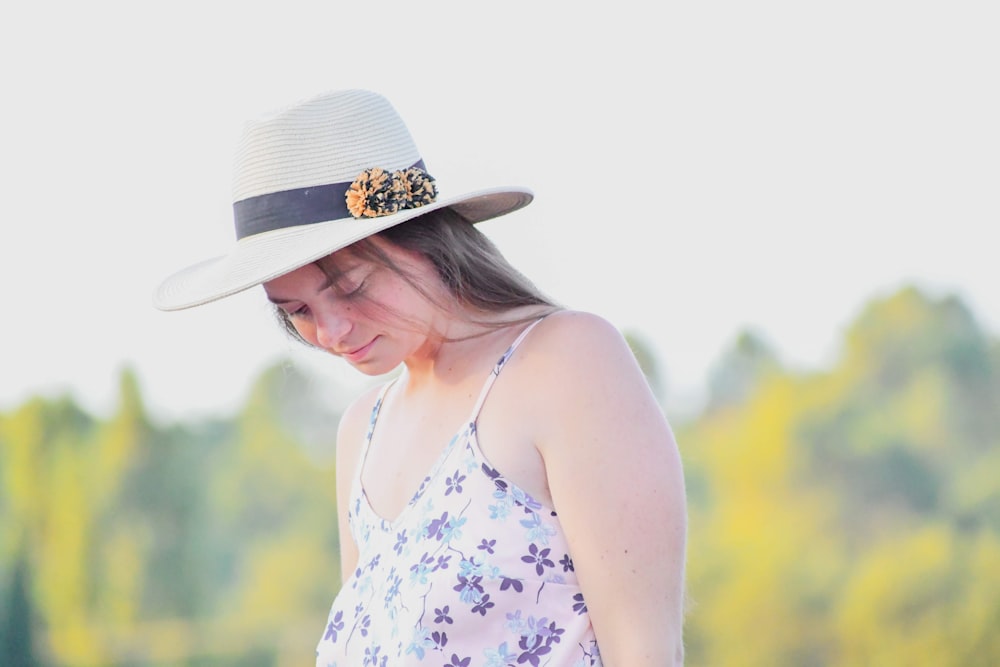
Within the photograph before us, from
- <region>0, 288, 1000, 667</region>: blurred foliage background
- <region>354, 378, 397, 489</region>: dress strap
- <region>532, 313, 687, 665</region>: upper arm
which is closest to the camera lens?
<region>532, 313, 687, 665</region>: upper arm

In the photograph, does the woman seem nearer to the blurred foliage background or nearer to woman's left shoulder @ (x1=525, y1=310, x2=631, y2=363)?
woman's left shoulder @ (x1=525, y1=310, x2=631, y2=363)

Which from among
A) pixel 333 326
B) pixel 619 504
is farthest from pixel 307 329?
pixel 619 504

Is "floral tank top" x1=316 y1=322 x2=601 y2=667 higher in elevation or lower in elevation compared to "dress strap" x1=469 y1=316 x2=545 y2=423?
lower

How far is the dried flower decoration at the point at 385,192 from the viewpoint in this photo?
1.42 metres

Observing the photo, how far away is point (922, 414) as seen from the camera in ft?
18.7

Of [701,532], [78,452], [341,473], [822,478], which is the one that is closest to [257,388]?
[78,452]

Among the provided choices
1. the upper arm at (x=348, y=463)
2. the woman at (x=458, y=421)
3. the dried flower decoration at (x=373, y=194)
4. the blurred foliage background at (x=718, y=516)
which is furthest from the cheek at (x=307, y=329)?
the blurred foliage background at (x=718, y=516)

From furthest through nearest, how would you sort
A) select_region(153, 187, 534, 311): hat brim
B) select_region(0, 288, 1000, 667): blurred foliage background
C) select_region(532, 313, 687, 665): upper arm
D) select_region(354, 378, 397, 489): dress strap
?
select_region(0, 288, 1000, 667): blurred foliage background → select_region(354, 378, 397, 489): dress strap → select_region(153, 187, 534, 311): hat brim → select_region(532, 313, 687, 665): upper arm

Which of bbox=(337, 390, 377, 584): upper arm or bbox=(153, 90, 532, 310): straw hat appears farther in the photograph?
bbox=(337, 390, 377, 584): upper arm

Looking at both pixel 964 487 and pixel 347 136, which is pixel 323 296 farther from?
pixel 964 487

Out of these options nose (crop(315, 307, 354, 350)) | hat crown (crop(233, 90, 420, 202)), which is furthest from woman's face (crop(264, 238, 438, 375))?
hat crown (crop(233, 90, 420, 202))

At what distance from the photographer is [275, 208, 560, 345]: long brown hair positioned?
56.5 inches

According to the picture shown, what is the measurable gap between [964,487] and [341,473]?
4.62 m

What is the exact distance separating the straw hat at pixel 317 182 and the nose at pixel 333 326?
8 cm
